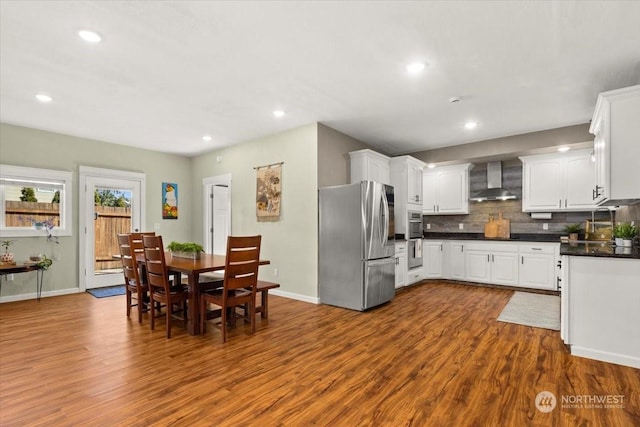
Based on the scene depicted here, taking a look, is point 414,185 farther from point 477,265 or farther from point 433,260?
point 477,265

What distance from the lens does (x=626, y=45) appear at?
2.67 metres

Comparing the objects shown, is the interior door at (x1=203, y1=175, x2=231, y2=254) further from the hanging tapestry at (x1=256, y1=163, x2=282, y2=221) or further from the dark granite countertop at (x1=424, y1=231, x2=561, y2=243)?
the dark granite countertop at (x1=424, y1=231, x2=561, y2=243)

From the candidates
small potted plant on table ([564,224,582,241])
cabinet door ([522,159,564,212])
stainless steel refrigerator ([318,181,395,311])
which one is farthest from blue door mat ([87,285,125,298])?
small potted plant on table ([564,224,582,241])

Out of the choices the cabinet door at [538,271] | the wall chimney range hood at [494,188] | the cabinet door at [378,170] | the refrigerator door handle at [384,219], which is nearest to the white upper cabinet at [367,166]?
the cabinet door at [378,170]

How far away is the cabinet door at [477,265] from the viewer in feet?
19.4

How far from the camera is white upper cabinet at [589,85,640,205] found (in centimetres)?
285

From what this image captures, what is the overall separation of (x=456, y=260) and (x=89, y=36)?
635 centimetres

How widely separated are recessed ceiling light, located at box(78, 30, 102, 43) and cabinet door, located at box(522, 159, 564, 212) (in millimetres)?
6374

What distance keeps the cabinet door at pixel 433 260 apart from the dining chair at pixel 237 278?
418 cm

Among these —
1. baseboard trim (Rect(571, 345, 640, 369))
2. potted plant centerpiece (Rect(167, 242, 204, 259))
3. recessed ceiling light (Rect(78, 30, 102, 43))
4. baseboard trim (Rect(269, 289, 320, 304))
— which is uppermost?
recessed ceiling light (Rect(78, 30, 102, 43))

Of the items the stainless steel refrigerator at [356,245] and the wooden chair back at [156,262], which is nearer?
the wooden chair back at [156,262]

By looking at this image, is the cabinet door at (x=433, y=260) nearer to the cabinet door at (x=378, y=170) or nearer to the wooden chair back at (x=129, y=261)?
the cabinet door at (x=378, y=170)

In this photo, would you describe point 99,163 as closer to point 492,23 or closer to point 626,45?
point 492,23

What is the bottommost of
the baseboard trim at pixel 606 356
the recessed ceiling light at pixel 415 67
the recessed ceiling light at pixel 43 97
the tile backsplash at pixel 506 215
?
the baseboard trim at pixel 606 356
